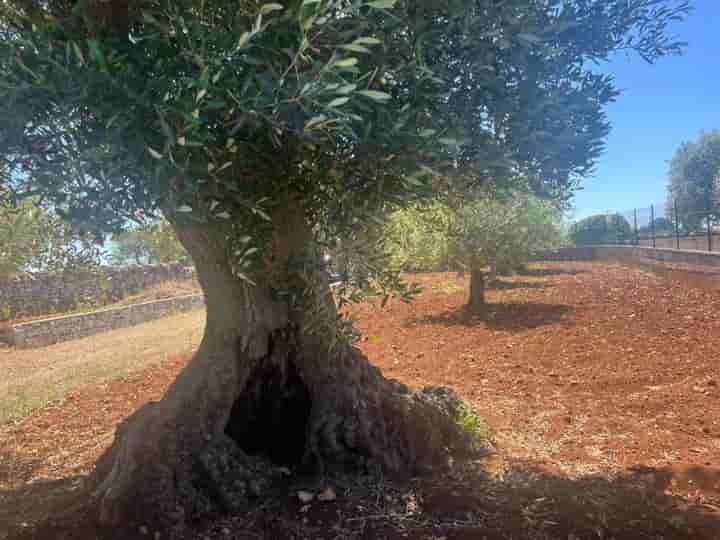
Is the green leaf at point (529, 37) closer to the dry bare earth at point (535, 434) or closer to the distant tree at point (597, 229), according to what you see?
the dry bare earth at point (535, 434)

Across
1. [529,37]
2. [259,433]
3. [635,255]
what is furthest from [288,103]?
[635,255]

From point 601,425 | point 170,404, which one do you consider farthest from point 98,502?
point 601,425

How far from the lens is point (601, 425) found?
6188 mm

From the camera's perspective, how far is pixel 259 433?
4.78 meters

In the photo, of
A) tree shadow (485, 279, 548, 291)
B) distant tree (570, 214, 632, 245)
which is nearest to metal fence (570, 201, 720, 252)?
distant tree (570, 214, 632, 245)

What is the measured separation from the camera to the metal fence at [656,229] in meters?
20.7

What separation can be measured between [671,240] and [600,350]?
1892 centimetres

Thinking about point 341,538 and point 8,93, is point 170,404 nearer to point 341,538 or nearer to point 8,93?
point 341,538

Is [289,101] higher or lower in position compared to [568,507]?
higher

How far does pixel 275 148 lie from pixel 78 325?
12.7 meters

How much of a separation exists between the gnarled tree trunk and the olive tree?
0.02 m

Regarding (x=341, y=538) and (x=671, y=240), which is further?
(x=671, y=240)

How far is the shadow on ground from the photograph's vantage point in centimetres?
356

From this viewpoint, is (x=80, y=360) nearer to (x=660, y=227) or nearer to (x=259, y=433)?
(x=259, y=433)
